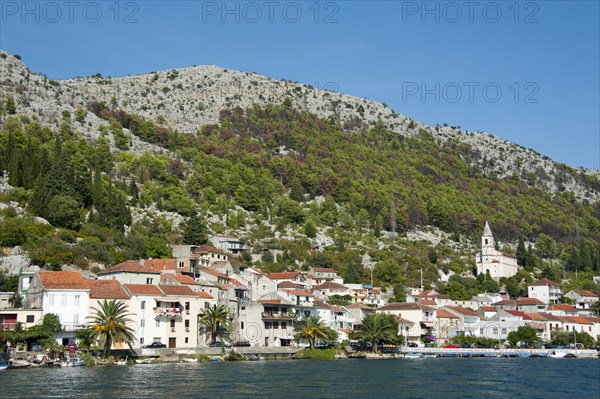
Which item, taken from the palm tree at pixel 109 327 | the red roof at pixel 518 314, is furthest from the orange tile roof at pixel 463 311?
the palm tree at pixel 109 327

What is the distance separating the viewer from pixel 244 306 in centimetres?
8506

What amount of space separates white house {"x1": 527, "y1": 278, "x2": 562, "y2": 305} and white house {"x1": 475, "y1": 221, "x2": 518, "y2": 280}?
36.0 feet

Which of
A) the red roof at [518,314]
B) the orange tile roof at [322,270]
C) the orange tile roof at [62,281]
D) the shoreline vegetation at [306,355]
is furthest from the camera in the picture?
the orange tile roof at [322,270]

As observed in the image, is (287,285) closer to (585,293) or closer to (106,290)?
(106,290)

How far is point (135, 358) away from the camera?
6725cm

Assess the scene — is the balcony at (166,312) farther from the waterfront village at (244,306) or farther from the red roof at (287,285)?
the red roof at (287,285)

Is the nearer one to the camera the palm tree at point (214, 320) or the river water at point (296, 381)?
the river water at point (296, 381)

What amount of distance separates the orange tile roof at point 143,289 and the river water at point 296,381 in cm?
930

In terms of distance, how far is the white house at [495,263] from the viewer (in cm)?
15100

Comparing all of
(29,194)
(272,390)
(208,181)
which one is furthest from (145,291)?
(208,181)

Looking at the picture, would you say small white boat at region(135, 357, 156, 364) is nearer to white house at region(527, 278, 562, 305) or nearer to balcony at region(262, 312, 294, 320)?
balcony at region(262, 312, 294, 320)

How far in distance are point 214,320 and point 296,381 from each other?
25.3 m

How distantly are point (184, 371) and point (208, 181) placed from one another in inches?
4371

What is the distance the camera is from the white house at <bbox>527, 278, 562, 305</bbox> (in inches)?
5339
